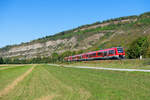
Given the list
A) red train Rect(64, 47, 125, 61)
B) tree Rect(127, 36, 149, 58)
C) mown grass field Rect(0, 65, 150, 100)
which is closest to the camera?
mown grass field Rect(0, 65, 150, 100)

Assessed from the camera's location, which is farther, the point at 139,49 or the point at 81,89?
the point at 139,49

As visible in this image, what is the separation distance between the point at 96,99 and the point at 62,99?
1.27m

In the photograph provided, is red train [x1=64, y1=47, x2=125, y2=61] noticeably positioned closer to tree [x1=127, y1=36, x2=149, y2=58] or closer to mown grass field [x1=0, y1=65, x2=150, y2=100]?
tree [x1=127, y1=36, x2=149, y2=58]

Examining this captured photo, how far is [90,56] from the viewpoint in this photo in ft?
186

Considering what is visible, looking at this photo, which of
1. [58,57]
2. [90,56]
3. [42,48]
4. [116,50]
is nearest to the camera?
[116,50]

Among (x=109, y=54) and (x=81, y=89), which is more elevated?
(x=109, y=54)

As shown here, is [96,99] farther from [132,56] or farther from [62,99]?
[132,56]

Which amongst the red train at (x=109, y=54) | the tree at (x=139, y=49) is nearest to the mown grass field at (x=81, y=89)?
the red train at (x=109, y=54)

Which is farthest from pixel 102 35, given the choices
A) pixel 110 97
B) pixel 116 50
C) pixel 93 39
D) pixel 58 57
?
pixel 110 97

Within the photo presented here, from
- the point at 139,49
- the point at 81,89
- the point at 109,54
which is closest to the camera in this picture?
the point at 81,89

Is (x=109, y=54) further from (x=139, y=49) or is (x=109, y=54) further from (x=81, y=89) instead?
(x=81, y=89)

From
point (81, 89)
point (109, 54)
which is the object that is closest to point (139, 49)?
point (109, 54)

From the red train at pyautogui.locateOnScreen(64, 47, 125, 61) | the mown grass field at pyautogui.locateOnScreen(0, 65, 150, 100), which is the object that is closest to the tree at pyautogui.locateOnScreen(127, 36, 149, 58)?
the red train at pyautogui.locateOnScreen(64, 47, 125, 61)

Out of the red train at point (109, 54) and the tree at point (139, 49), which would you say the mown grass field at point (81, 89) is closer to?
the red train at point (109, 54)
